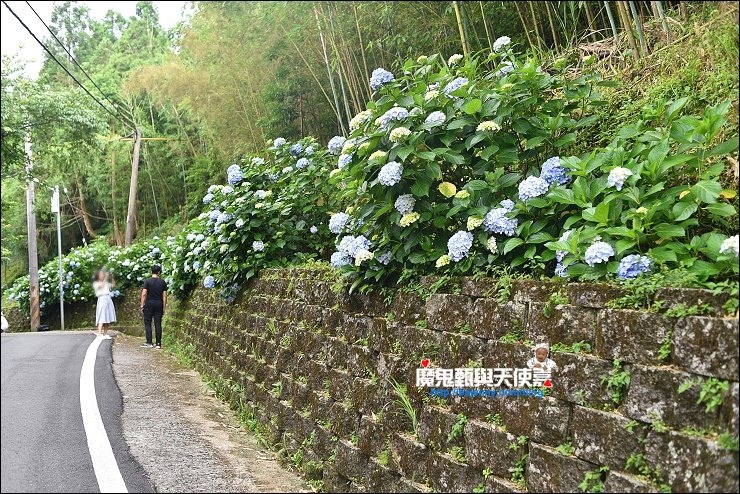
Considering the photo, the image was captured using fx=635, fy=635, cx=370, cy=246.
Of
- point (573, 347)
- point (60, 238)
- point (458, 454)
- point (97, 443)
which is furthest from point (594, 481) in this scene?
point (97, 443)

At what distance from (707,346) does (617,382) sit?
0.38 metres

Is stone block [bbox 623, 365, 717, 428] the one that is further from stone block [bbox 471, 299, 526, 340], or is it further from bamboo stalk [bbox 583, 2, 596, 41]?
bamboo stalk [bbox 583, 2, 596, 41]

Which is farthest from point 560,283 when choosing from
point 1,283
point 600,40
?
point 600,40

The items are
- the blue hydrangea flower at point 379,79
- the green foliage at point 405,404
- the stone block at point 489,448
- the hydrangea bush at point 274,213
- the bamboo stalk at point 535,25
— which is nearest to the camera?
the stone block at point 489,448

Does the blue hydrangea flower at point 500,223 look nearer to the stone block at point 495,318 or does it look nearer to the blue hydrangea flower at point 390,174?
the stone block at point 495,318

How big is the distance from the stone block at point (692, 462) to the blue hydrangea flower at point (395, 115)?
2243 millimetres

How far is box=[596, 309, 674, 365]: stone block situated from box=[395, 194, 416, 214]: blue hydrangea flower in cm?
146

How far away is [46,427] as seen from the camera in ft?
14.3

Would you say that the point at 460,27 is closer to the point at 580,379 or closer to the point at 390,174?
the point at 390,174

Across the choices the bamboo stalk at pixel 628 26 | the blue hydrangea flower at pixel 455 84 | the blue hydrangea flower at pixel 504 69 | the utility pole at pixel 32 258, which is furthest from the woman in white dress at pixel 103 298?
the bamboo stalk at pixel 628 26

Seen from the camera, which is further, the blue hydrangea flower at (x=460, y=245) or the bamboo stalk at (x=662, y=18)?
the bamboo stalk at (x=662, y=18)

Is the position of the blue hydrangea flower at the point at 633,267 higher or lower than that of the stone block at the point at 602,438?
higher

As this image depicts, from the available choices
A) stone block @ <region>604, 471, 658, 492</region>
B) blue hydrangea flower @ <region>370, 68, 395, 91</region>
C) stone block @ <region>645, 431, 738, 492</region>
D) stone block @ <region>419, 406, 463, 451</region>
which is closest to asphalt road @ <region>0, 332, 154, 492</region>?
stone block @ <region>419, 406, 463, 451</region>

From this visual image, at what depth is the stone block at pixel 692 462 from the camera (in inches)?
76.9
